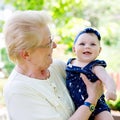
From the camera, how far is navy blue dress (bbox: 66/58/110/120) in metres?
1.87

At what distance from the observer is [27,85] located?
1.68 metres

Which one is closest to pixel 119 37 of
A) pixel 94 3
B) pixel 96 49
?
pixel 94 3

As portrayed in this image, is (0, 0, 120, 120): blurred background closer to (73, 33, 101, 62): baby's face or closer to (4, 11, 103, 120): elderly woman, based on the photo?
(4, 11, 103, 120): elderly woman

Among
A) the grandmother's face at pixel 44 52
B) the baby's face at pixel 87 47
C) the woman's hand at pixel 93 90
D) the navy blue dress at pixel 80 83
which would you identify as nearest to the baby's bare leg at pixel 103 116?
the navy blue dress at pixel 80 83

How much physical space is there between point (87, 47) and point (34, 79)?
33cm

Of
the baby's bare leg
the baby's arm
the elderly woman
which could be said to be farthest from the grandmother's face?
the baby's bare leg

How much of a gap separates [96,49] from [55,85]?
0.28m

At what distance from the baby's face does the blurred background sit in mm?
214

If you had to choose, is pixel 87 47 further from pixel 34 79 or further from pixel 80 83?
pixel 34 79

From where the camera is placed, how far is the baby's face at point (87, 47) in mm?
1912

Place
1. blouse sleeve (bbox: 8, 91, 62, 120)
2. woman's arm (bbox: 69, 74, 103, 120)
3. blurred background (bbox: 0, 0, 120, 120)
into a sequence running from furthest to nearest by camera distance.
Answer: blurred background (bbox: 0, 0, 120, 120), woman's arm (bbox: 69, 74, 103, 120), blouse sleeve (bbox: 8, 91, 62, 120)

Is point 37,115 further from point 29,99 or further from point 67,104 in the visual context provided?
point 67,104

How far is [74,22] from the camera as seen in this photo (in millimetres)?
5312

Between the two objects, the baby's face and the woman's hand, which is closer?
the woman's hand
